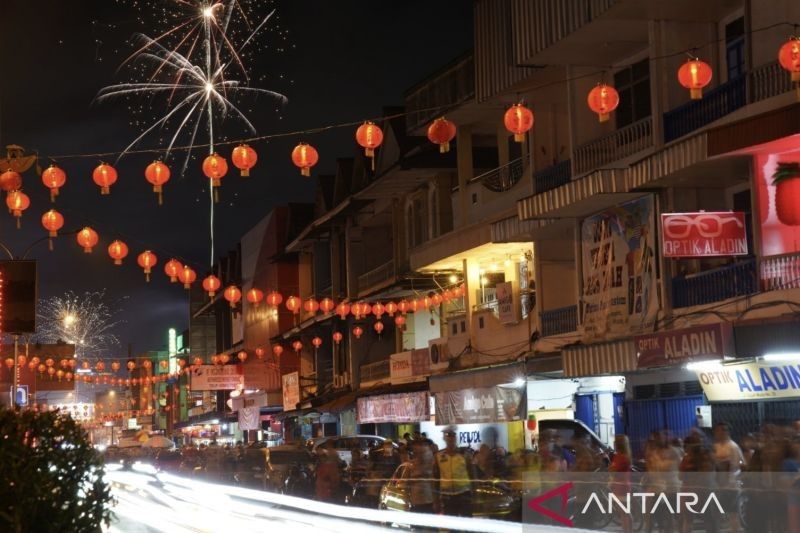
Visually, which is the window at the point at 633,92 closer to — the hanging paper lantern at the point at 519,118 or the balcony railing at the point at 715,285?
the balcony railing at the point at 715,285

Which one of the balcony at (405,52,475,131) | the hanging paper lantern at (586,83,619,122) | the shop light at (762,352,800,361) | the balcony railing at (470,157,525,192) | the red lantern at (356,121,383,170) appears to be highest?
the balcony at (405,52,475,131)

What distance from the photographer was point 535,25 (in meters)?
26.4

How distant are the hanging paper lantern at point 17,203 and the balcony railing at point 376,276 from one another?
61.2 feet

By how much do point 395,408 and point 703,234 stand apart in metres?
19.4

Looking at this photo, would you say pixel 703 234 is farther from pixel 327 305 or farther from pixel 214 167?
pixel 327 305

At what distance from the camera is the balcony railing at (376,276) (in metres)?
42.2

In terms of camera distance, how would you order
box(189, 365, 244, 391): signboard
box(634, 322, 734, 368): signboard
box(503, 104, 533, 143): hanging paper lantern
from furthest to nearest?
1. box(189, 365, 244, 391): signboard
2. box(503, 104, 533, 143): hanging paper lantern
3. box(634, 322, 734, 368): signboard

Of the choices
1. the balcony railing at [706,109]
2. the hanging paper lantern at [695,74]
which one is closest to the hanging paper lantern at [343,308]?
the balcony railing at [706,109]

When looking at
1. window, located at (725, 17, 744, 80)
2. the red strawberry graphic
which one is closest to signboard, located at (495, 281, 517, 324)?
window, located at (725, 17, 744, 80)

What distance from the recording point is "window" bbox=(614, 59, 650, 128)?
2544 cm

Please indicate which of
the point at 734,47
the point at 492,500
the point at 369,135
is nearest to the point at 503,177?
the point at 734,47

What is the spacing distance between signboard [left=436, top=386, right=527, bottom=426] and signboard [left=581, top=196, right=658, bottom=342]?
11.4 ft

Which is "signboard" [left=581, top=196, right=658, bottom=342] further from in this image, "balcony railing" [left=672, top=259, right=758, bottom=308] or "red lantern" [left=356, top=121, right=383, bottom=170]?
"red lantern" [left=356, top=121, right=383, bottom=170]

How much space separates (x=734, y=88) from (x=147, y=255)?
17.5 m
